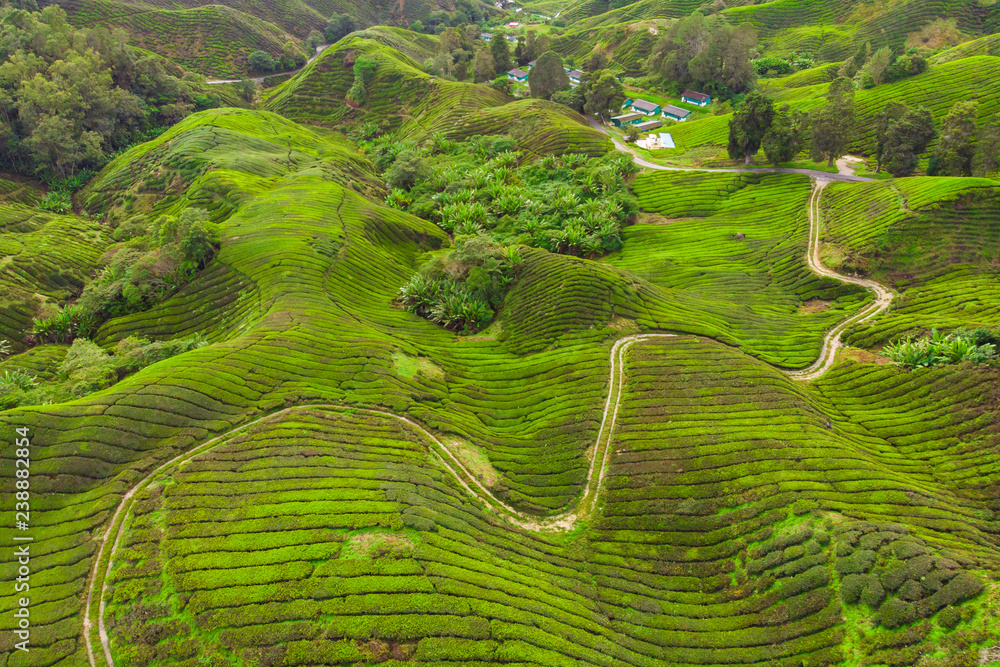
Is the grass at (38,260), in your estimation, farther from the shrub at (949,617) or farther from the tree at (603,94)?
the tree at (603,94)

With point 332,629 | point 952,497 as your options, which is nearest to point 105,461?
point 332,629

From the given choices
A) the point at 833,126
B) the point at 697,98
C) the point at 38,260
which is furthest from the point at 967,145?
the point at 38,260

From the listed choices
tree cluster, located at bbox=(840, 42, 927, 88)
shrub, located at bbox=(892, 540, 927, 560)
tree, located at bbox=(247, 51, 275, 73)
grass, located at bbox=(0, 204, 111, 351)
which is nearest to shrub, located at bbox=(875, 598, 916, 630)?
shrub, located at bbox=(892, 540, 927, 560)

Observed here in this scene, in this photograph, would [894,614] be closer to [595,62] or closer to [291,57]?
[595,62]

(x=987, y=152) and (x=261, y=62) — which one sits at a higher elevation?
(x=261, y=62)

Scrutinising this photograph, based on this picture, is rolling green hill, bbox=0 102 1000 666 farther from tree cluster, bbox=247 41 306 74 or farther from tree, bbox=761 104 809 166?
tree cluster, bbox=247 41 306 74

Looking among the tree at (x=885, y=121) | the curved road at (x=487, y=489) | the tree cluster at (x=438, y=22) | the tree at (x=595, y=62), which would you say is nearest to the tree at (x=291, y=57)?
the tree cluster at (x=438, y=22)

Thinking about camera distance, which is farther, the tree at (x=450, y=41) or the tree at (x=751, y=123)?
the tree at (x=450, y=41)
